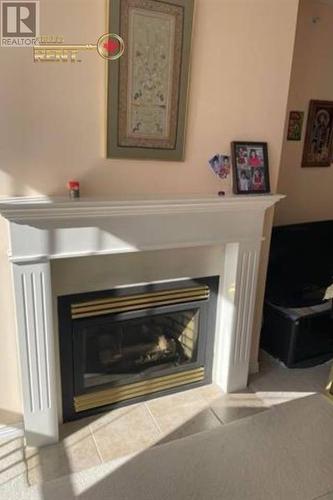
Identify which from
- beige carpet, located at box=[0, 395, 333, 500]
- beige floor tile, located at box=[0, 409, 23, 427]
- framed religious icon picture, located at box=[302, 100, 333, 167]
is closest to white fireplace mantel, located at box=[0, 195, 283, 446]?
beige floor tile, located at box=[0, 409, 23, 427]

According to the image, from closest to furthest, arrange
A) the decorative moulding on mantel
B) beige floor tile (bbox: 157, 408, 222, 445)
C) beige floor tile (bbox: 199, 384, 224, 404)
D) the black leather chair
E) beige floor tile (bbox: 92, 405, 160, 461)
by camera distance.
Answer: the decorative moulding on mantel < beige floor tile (bbox: 92, 405, 160, 461) < beige floor tile (bbox: 157, 408, 222, 445) < beige floor tile (bbox: 199, 384, 224, 404) < the black leather chair

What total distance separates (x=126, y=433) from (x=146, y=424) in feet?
0.43

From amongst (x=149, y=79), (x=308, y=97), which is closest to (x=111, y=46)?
(x=149, y=79)

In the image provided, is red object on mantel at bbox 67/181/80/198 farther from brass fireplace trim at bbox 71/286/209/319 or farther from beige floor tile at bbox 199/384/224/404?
beige floor tile at bbox 199/384/224/404

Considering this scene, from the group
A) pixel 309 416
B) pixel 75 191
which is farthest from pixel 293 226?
pixel 75 191

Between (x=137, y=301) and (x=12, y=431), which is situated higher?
(x=137, y=301)

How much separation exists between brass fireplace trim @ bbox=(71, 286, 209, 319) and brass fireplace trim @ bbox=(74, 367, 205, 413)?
0.52 meters

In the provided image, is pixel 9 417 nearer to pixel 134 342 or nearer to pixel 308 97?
pixel 134 342

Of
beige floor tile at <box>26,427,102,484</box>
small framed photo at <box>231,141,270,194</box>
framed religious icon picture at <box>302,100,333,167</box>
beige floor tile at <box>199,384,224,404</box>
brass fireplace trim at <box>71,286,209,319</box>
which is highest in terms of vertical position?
framed religious icon picture at <box>302,100,333,167</box>

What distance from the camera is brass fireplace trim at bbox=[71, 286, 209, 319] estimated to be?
2.02 m

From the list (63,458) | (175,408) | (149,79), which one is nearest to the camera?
(149,79)

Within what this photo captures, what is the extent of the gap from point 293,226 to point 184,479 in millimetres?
1819

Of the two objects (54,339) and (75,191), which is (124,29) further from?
(54,339)

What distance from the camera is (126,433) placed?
6.93ft
